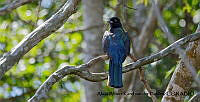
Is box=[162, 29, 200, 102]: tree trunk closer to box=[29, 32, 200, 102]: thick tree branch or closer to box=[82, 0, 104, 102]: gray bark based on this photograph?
box=[29, 32, 200, 102]: thick tree branch

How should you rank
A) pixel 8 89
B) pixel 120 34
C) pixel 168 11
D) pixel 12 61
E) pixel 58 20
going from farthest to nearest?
pixel 168 11
pixel 8 89
pixel 120 34
pixel 58 20
pixel 12 61

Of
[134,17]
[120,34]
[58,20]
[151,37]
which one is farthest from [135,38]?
[58,20]

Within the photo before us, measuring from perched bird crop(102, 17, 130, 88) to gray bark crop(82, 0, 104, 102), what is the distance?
2.08 m

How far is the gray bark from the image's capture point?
813 centimetres

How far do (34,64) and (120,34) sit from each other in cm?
370

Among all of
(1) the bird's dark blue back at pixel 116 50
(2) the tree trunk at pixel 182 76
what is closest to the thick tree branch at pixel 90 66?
(1) the bird's dark blue back at pixel 116 50

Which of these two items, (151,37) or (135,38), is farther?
(135,38)

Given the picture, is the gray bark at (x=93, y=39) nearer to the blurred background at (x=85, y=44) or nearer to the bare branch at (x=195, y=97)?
the blurred background at (x=85, y=44)

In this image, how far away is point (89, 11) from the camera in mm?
8422

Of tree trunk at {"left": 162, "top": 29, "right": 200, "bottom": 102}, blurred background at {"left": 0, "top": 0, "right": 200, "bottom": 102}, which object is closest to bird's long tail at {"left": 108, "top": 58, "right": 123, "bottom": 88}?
tree trunk at {"left": 162, "top": 29, "right": 200, "bottom": 102}

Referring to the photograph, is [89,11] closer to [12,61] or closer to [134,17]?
[134,17]

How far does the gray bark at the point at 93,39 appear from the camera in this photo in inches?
320

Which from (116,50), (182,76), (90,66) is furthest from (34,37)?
(182,76)

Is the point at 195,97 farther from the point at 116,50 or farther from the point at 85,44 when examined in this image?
the point at 85,44
